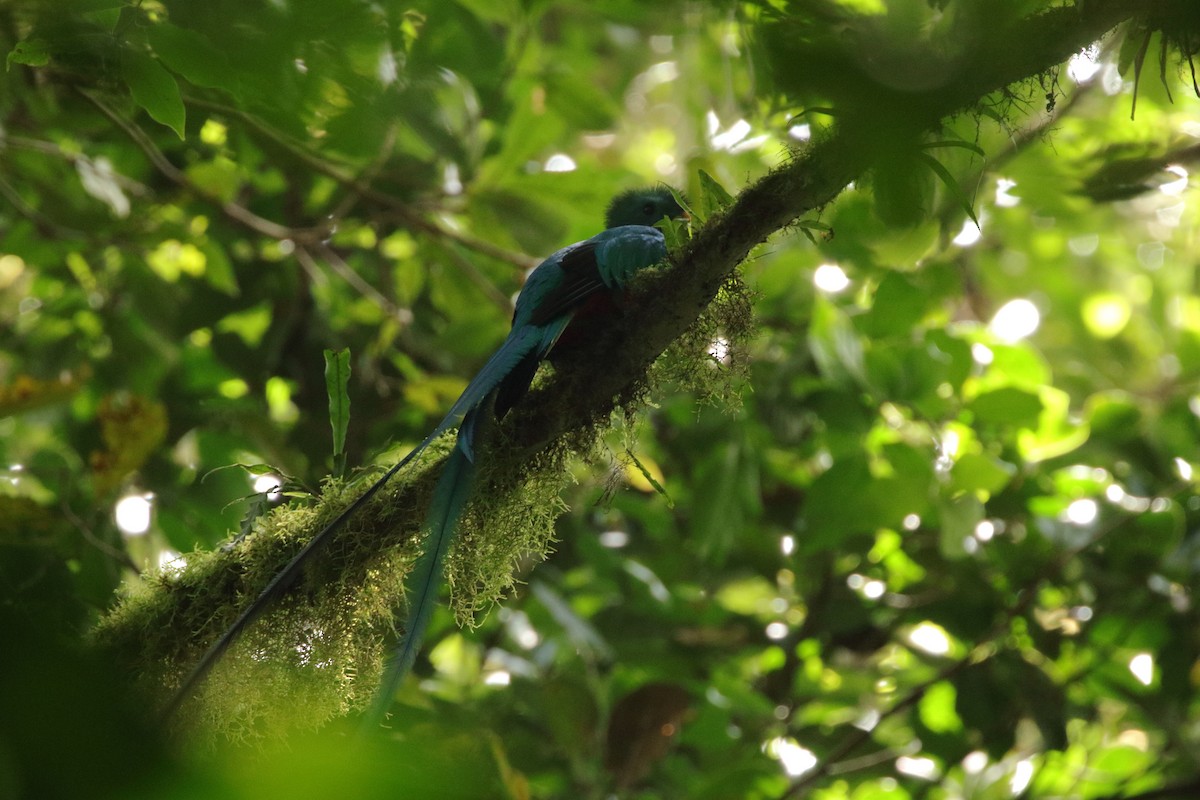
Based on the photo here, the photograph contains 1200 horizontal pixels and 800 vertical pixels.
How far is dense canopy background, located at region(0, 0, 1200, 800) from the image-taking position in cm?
196

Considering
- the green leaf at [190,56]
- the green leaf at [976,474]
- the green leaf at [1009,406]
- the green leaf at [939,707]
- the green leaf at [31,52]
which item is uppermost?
the green leaf at [31,52]

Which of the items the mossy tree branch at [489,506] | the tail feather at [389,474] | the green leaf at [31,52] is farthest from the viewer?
the mossy tree branch at [489,506]

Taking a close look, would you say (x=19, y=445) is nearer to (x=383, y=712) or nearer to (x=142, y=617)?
(x=142, y=617)

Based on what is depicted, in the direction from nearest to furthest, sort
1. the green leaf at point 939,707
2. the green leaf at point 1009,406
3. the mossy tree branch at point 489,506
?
the mossy tree branch at point 489,506 < the green leaf at point 1009,406 < the green leaf at point 939,707

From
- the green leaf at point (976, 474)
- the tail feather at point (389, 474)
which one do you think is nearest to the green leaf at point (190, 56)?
the tail feather at point (389, 474)

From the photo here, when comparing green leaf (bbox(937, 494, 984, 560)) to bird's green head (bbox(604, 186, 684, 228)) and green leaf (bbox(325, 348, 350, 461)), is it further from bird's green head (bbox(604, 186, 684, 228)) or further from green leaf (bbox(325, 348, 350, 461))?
green leaf (bbox(325, 348, 350, 461))

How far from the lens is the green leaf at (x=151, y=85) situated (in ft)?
5.79

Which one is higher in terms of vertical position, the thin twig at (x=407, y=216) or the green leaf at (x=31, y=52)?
the thin twig at (x=407, y=216)

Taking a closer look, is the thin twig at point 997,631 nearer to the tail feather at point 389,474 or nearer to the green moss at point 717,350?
the green moss at point 717,350

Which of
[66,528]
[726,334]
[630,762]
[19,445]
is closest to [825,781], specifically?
[630,762]

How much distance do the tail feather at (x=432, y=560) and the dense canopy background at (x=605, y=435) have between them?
0.13 meters

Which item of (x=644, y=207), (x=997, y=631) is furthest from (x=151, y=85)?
(x=997, y=631)

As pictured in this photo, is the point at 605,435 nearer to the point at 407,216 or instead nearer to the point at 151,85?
the point at 151,85

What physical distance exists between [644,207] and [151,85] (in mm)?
1620
